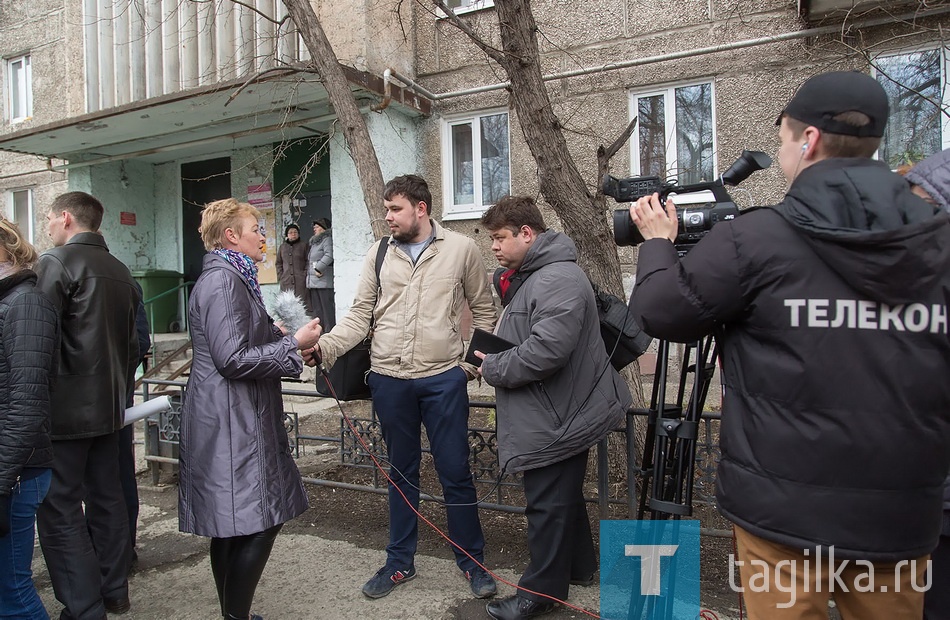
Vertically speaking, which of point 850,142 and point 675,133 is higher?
point 675,133

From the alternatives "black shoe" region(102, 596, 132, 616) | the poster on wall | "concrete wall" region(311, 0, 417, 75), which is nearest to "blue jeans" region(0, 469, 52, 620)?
"black shoe" region(102, 596, 132, 616)

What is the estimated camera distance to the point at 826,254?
144 centimetres

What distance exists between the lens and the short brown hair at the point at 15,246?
241 cm

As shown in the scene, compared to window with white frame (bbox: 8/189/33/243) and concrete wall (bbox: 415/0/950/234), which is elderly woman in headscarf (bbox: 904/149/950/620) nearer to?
concrete wall (bbox: 415/0/950/234)

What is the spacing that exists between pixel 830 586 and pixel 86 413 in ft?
9.52

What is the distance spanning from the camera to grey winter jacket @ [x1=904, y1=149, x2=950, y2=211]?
5.46ft

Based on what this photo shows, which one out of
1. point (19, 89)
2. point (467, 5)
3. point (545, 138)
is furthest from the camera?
point (19, 89)

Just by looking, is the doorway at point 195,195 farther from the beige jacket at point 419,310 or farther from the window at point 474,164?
the beige jacket at point 419,310

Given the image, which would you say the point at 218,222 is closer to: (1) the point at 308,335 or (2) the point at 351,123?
(1) the point at 308,335

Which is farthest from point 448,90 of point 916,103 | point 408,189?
point 408,189

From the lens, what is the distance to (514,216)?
2869mm

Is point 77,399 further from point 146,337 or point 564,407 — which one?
point 564,407

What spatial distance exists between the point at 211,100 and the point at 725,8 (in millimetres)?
6008

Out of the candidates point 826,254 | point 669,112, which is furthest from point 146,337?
point 669,112
